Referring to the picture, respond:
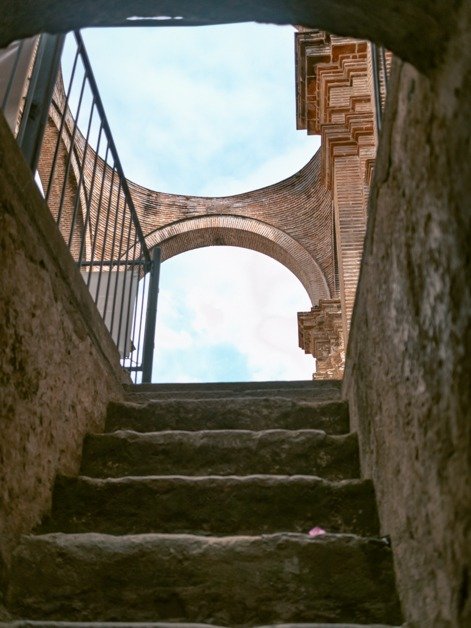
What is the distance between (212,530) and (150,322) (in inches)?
127

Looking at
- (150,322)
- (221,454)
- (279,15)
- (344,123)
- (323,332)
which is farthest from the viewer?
(323,332)

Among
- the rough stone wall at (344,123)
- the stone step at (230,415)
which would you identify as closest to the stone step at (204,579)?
the stone step at (230,415)

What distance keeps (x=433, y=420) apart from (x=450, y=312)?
283mm

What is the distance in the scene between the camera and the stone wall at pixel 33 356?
5.98 ft

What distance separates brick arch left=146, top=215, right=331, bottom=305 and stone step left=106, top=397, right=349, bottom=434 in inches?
459

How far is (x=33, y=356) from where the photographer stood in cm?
203

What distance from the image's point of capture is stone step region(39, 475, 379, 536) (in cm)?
204

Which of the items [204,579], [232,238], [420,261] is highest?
[232,238]

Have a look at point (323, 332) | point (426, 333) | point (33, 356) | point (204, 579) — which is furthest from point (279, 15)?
point (323, 332)

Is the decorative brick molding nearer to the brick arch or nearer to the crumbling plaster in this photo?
the brick arch

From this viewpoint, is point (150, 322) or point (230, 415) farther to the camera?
point (150, 322)

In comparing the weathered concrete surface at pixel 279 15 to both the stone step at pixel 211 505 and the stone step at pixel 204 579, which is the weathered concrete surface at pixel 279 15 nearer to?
the stone step at pixel 204 579

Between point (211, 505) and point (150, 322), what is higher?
point (150, 322)

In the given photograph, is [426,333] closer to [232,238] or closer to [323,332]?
[323,332]
